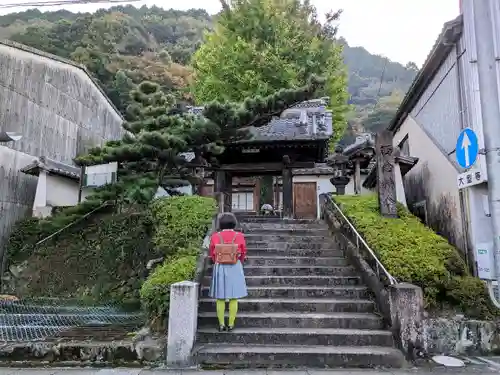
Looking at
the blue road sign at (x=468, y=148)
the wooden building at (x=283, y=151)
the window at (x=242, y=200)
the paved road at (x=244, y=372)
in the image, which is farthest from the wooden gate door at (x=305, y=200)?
the blue road sign at (x=468, y=148)

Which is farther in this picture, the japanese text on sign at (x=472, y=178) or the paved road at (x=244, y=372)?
the japanese text on sign at (x=472, y=178)

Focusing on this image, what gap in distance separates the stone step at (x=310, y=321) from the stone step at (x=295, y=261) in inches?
71.7

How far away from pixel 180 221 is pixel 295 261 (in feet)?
8.51

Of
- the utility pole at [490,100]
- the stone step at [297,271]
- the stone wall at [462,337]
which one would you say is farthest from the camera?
the stone step at [297,271]

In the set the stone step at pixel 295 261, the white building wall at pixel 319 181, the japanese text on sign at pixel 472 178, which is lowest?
the stone step at pixel 295 261

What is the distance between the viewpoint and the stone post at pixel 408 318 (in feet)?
15.9

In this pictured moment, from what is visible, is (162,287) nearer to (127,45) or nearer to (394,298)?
(394,298)

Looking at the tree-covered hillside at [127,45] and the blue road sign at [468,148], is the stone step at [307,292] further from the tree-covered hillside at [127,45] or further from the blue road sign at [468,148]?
the tree-covered hillside at [127,45]

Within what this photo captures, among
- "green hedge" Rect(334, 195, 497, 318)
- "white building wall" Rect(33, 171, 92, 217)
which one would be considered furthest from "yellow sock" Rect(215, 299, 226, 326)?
"white building wall" Rect(33, 171, 92, 217)

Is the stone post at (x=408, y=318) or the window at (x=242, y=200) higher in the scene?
the window at (x=242, y=200)

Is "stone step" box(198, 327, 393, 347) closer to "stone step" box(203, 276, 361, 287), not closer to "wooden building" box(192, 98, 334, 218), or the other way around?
"stone step" box(203, 276, 361, 287)

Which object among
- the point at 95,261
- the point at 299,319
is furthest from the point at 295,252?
the point at 95,261

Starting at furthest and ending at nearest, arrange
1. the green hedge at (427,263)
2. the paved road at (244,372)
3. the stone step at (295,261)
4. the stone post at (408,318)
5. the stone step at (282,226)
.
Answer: the stone step at (282,226)
the stone step at (295,261)
the green hedge at (427,263)
the stone post at (408,318)
the paved road at (244,372)

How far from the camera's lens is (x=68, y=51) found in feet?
87.6
